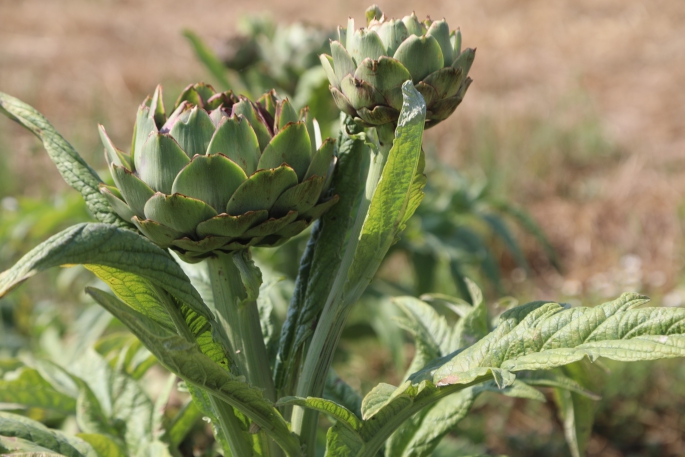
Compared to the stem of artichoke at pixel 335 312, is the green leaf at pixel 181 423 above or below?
below

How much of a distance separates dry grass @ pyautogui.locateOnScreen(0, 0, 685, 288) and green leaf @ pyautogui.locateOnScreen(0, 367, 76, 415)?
1760 mm

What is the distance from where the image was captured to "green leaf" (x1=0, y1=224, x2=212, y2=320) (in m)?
0.35

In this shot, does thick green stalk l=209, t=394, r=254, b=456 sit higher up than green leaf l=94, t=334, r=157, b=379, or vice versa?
green leaf l=94, t=334, r=157, b=379

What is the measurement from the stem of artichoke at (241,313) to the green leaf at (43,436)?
4.9 inches

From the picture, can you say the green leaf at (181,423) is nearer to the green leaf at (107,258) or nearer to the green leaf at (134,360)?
the green leaf at (134,360)

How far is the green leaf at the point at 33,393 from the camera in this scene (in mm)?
648

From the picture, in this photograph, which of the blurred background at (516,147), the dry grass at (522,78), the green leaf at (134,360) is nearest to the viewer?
the green leaf at (134,360)

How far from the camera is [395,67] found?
424 millimetres

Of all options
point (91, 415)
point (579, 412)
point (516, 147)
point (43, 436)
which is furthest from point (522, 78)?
point (43, 436)

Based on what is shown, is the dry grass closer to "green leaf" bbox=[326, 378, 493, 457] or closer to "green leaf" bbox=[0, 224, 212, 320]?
"green leaf" bbox=[326, 378, 493, 457]

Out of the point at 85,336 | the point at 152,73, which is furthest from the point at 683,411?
the point at 152,73

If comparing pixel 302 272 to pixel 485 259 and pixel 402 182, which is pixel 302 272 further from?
pixel 485 259

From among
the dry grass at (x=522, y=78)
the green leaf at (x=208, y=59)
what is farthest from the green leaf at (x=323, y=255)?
the dry grass at (x=522, y=78)

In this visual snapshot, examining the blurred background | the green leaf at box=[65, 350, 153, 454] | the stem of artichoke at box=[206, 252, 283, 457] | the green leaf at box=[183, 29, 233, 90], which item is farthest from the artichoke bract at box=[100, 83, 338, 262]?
the green leaf at box=[183, 29, 233, 90]
